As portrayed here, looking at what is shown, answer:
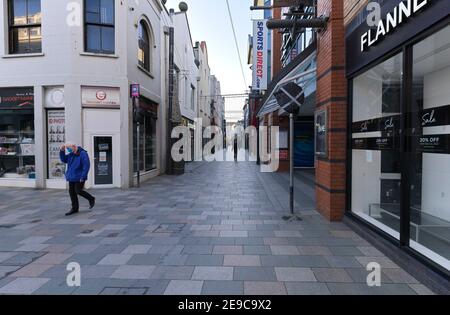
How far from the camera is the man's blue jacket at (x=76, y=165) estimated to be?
23.6 feet

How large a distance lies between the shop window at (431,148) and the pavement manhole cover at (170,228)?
3718 millimetres

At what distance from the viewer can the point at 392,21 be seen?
4359 mm

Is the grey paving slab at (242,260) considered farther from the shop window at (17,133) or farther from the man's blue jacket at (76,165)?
the shop window at (17,133)

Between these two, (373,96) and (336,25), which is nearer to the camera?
(373,96)

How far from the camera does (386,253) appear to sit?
4.55 metres

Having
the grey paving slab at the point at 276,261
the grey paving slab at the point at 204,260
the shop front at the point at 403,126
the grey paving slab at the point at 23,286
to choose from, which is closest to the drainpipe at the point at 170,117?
the shop front at the point at 403,126

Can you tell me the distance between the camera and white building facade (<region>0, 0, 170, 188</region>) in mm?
10695

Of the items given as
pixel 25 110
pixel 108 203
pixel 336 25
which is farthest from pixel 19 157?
pixel 336 25

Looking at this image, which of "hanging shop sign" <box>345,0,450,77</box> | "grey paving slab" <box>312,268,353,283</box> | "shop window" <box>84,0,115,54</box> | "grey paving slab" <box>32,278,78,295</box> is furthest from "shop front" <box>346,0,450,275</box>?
"shop window" <box>84,0,115,54</box>

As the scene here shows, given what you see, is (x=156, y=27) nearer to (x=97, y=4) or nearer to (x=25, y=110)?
(x=97, y=4)

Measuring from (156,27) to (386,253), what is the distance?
13589mm

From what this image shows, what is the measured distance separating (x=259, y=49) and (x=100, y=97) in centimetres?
959

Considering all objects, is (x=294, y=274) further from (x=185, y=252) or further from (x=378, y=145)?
(x=378, y=145)

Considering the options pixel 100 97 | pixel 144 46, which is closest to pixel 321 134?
pixel 100 97
